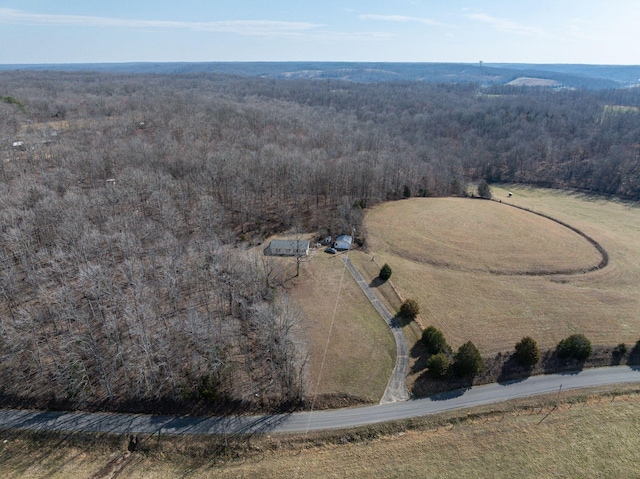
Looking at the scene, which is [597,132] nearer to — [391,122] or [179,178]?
[391,122]

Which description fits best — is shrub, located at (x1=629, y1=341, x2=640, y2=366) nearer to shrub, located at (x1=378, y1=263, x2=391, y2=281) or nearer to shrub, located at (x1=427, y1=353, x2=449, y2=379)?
shrub, located at (x1=427, y1=353, x2=449, y2=379)

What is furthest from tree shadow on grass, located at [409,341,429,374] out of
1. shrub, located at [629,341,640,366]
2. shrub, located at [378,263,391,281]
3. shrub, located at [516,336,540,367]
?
shrub, located at [629,341,640,366]

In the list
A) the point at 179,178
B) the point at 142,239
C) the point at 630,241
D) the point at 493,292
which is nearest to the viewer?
the point at 493,292

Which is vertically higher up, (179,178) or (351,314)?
(179,178)

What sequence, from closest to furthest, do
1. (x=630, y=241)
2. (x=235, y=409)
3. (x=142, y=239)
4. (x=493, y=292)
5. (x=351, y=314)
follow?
(x=235, y=409)
(x=351, y=314)
(x=493, y=292)
(x=142, y=239)
(x=630, y=241)

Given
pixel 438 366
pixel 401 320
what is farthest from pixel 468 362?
pixel 401 320

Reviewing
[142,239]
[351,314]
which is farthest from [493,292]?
[142,239]

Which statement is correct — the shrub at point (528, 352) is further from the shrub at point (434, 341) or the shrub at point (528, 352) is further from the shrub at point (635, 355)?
the shrub at point (635, 355)
